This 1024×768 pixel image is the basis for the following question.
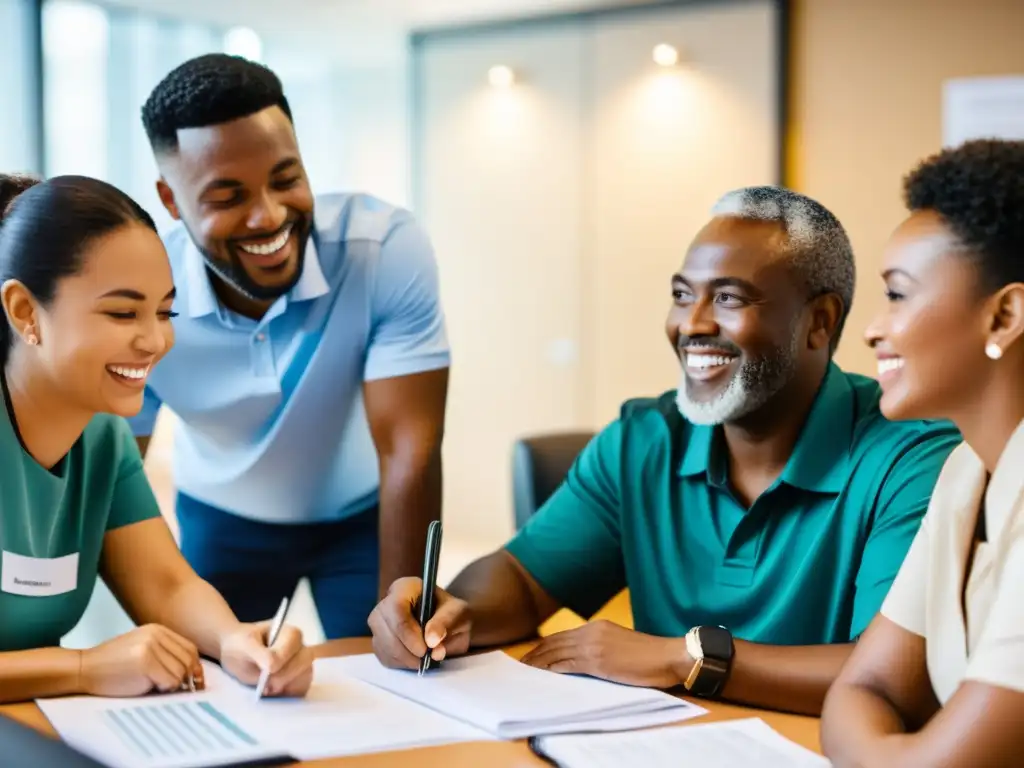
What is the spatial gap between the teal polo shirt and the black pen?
30 cm

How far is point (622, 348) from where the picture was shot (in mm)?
4988

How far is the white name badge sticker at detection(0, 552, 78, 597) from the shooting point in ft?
4.61

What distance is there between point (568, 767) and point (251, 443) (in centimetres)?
116

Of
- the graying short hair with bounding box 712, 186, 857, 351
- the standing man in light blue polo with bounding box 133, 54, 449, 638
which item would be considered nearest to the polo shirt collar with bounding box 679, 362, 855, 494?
the graying short hair with bounding box 712, 186, 857, 351

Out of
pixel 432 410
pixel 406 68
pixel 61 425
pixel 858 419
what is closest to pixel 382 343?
pixel 432 410

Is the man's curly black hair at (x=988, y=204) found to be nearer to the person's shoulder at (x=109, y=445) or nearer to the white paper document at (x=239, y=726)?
the white paper document at (x=239, y=726)

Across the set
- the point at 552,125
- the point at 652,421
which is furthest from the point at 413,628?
the point at 552,125

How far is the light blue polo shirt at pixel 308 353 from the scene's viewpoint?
1.97 metres

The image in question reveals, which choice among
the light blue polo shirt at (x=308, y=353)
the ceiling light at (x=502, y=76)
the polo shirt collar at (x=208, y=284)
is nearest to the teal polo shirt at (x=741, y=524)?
the light blue polo shirt at (x=308, y=353)

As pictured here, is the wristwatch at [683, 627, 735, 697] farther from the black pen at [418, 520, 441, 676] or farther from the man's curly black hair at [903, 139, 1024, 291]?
the man's curly black hair at [903, 139, 1024, 291]

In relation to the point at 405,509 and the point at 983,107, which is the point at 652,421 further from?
the point at 983,107

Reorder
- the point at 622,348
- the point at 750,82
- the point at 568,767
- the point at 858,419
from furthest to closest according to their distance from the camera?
1. the point at 622,348
2. the point at 750,82
3. the point at 858,419
4. the point at 568,767

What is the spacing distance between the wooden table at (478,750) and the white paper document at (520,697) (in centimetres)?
3

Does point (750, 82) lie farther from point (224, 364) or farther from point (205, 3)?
point (224, 364)
